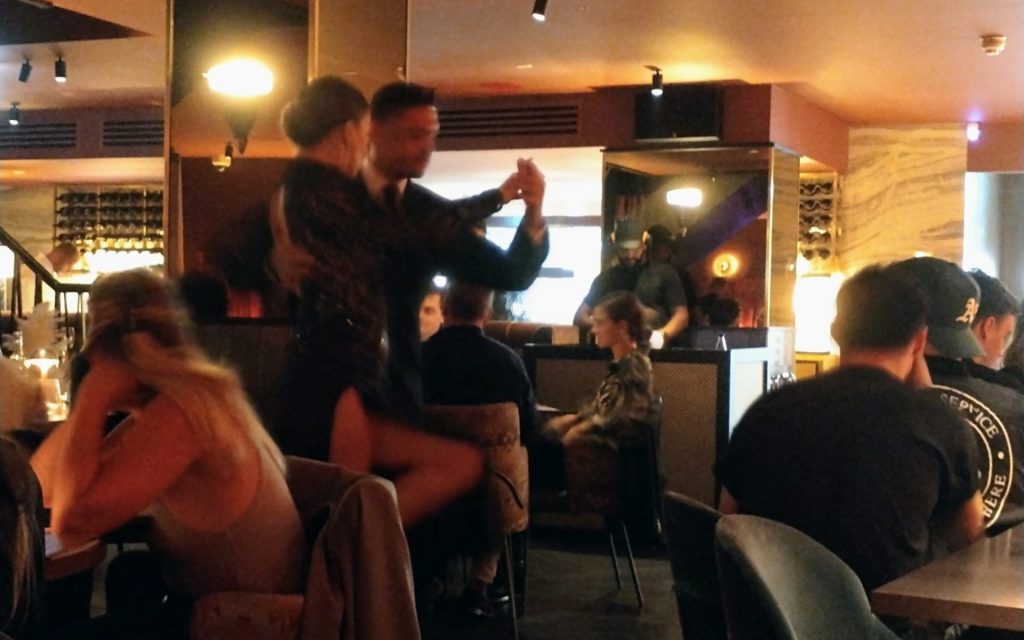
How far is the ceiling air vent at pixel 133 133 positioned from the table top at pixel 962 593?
351 inches

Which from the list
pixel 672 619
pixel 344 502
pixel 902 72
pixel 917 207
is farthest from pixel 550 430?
pixel 917 207

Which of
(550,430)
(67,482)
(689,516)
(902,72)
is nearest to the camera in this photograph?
(689,516)

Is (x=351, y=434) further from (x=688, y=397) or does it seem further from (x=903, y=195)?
(x=903, y=195)

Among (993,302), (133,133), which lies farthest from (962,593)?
(133,133)

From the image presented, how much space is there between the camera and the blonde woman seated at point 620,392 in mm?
4754

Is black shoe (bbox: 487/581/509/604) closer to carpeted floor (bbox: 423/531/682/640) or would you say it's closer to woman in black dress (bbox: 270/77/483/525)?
carpeted floor (bbox: 423/531/682/640)

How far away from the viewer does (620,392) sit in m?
4.88

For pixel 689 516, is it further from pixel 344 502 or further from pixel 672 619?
pixel 672 619

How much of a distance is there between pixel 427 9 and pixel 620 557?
2.88 m

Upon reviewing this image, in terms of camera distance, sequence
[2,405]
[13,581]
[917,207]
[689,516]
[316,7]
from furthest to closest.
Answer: [917,207] → [316,7] → [2,405] → [689,516] → [13,581]

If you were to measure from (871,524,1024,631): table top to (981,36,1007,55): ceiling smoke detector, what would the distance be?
5151 millimetres

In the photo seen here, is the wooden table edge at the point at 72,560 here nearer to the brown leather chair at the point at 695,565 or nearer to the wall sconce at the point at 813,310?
the brown leather chair at the point at 695,565

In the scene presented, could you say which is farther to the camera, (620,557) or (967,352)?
(620,557)

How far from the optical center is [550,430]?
15.5ft
